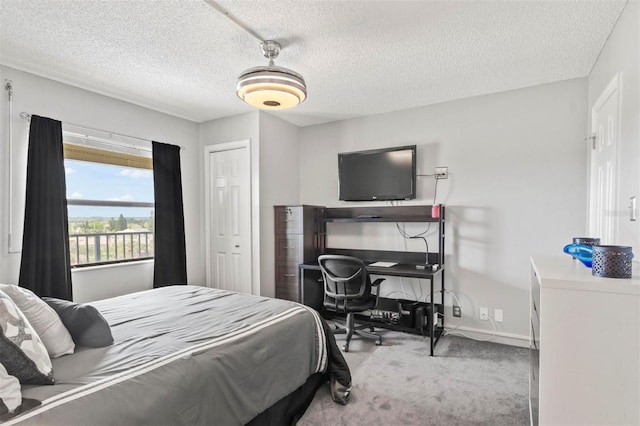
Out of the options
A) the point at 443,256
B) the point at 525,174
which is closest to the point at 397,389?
the point at 443,256

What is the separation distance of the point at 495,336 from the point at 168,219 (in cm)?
374

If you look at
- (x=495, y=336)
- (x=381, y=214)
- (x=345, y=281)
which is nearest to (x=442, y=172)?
(x=381, y=214)

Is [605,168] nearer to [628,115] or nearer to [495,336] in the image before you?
[628,115]

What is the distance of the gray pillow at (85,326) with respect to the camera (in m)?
1.55

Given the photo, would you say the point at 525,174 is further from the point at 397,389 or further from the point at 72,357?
the point at 72,357

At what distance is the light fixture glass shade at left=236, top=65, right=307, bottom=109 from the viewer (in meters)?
2.11

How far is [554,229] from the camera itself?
3.10 meters

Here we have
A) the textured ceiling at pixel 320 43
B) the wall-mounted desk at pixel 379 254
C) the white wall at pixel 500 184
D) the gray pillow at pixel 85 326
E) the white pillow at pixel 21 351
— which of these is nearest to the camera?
the white pillow at pixel 21 351

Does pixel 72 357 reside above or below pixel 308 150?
below

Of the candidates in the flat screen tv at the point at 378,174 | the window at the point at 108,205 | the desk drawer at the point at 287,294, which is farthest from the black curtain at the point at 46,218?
the flat screen tv at the point at 378,174

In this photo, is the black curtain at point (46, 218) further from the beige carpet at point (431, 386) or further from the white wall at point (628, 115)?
the white wall at point (628, 115)

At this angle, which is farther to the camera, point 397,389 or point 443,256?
point 443,256

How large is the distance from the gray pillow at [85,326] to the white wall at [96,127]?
5.60ft

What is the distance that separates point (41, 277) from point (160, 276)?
3.75ft
